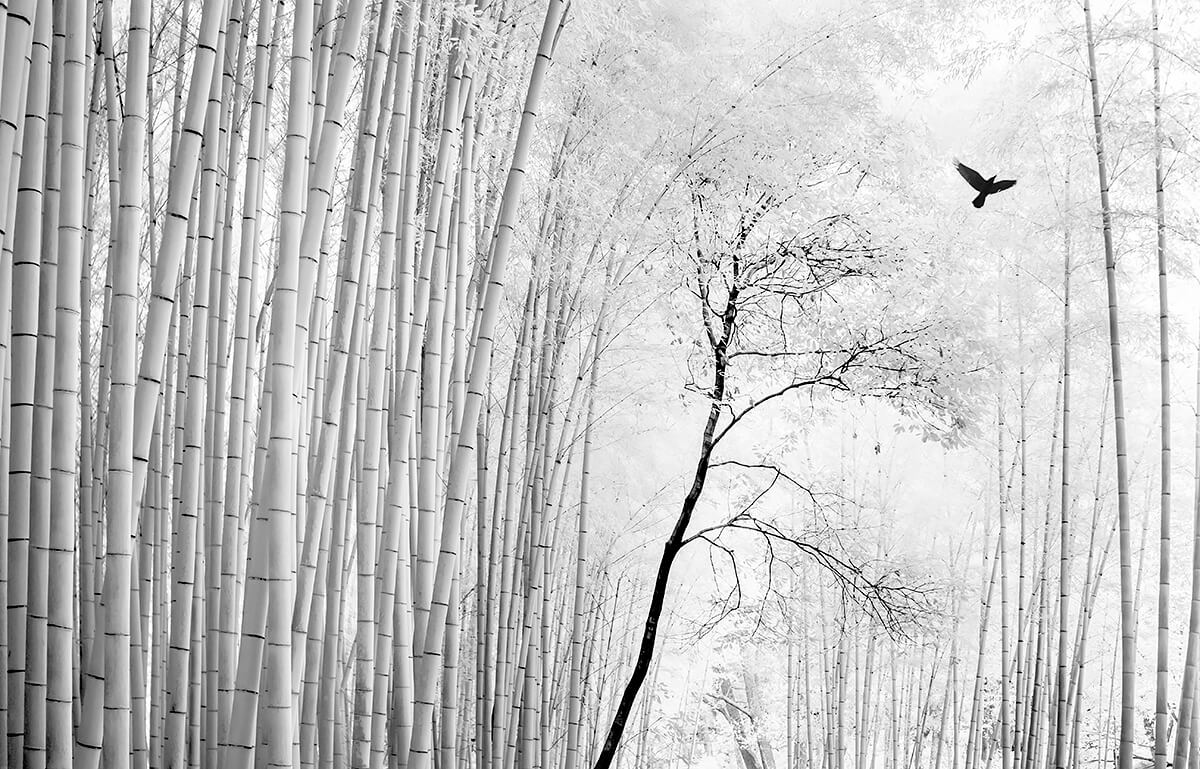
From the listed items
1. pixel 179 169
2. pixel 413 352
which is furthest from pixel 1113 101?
pixel 179 169

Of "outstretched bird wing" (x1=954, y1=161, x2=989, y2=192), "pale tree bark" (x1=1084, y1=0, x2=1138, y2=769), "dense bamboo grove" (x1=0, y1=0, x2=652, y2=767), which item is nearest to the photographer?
"dense bamboo grove" (x1=0, y1=0, x2=652, y2=767)

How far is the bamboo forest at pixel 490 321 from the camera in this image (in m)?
1.44

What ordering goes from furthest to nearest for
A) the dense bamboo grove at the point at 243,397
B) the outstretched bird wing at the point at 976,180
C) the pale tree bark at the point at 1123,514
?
the outstretched bird wing at the point at 976,180 → the pale tree bark at the point at 1123,514 → the dense bamboo grove at the point at 243,397

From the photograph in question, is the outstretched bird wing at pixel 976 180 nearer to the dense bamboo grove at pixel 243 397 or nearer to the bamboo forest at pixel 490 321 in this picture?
the bamboo forest at pixel 490 321

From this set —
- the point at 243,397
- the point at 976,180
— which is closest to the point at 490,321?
the point at 243,397

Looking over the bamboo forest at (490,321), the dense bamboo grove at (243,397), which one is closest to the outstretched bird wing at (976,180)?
the bamboo forest at (490,321)

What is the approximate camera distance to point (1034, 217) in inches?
181

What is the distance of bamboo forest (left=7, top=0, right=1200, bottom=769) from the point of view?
56.8 inches

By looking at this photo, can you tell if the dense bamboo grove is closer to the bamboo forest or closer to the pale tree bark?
the bamboo forest

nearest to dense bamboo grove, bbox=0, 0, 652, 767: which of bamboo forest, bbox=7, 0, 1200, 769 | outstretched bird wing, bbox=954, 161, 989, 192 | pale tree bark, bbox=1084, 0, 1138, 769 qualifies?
bamboo forest, bbox=7, 0, 1200, 769

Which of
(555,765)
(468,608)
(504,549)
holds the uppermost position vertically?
(504,549)

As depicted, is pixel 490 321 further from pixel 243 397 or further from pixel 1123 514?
pixel 1123 514

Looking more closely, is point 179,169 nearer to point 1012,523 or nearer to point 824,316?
point 824,316

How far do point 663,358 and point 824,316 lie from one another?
1.87 metres
